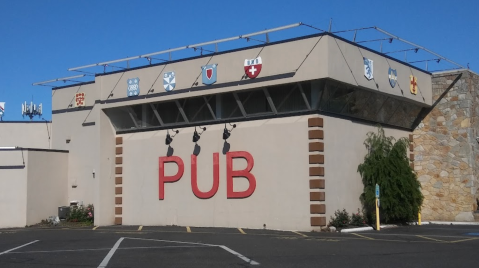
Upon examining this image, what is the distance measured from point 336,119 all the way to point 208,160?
5689 millimetres

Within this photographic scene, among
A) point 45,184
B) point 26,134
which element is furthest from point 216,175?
point 26,134

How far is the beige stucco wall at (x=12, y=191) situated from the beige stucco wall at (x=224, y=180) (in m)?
5.20

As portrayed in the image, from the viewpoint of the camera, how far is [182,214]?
27.0 m

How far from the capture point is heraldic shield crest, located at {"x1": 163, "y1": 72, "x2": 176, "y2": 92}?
27375 mm

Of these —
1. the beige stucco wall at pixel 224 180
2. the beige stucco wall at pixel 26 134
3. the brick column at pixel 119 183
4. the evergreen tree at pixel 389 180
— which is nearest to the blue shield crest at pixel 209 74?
the beige stucco wall at pixel 224 180

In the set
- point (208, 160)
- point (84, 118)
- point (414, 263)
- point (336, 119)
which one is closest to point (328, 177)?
point (336, 119)

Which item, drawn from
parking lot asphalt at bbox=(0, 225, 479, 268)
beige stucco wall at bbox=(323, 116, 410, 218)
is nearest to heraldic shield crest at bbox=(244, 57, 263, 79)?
beige stucco wall at bbox=(323, 116, 410, 218)

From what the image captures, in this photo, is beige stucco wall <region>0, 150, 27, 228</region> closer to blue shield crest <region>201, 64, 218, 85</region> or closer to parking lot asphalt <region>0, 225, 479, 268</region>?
parking lot asphalt <region>0, 225, 479, 268</region>

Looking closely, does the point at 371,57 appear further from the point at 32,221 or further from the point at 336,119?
the point at 32,221

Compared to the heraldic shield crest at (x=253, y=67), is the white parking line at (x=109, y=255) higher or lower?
lower

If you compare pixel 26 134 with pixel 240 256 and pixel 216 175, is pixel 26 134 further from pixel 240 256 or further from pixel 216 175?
pixel 240 256

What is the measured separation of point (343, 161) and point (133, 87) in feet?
34.4

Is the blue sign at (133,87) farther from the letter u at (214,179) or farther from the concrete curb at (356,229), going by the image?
the concrete curb at (356,229)

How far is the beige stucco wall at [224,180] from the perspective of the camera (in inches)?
933
